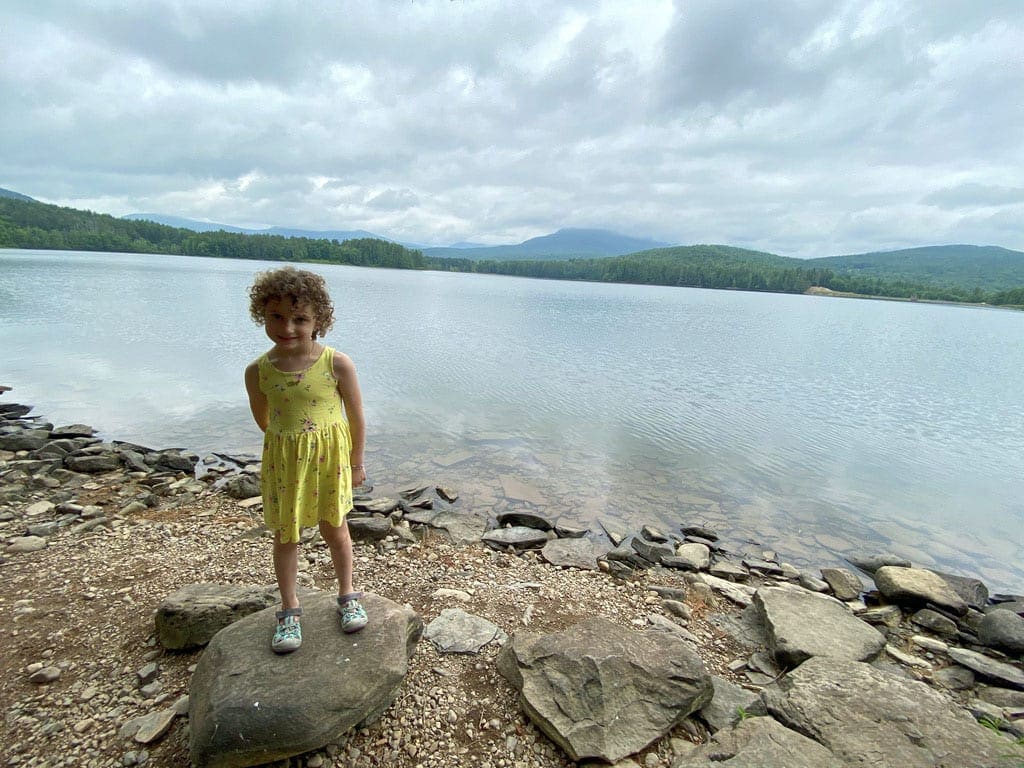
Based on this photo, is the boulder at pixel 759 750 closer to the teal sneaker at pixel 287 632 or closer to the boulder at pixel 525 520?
the teal sneaker at pixel 287 632

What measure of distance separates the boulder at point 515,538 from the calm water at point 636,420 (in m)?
1.42

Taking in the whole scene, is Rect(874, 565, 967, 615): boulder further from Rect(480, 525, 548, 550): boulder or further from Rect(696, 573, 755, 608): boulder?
Rect(480, 525, 548, 550): boulder

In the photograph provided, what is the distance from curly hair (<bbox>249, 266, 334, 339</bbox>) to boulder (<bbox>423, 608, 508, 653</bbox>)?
287cm

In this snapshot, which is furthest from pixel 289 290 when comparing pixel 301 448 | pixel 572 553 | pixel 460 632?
pixel 572 553

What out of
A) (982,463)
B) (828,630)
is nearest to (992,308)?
(982,463)

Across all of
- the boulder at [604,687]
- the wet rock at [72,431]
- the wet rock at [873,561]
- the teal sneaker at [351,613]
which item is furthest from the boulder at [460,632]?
the wet rock at [72,431]

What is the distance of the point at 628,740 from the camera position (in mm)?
3291

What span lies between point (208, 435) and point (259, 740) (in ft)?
34.8

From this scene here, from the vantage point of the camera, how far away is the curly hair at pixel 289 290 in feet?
10.9

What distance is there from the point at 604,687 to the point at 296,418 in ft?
9.36

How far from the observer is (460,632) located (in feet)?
14.8

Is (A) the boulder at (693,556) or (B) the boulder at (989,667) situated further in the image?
(A) the boulder at (693,556)

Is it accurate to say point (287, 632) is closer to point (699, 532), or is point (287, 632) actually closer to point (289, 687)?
point (289, 687)

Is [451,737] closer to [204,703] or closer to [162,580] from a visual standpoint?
[204,703]
